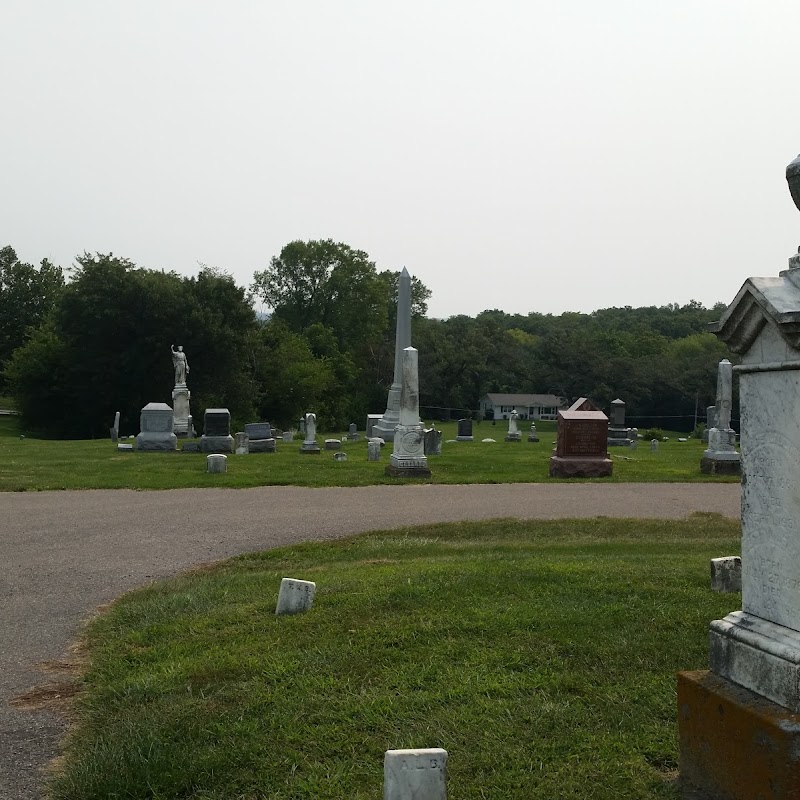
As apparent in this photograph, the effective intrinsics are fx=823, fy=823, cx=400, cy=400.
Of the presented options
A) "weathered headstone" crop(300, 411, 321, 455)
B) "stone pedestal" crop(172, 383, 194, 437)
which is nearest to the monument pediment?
"weathered headstone" crop(300, 411, 321, 455)

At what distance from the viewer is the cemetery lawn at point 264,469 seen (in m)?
17.2

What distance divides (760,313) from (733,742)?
1645 mm

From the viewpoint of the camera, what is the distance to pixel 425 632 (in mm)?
5590

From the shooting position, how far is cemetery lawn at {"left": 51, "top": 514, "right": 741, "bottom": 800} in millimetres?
3748

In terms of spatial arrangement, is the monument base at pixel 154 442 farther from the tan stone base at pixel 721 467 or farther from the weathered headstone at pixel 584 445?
the tan stone base at pixel 721 467

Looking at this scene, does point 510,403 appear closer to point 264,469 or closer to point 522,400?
point 522,400

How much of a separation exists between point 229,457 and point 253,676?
18197mm

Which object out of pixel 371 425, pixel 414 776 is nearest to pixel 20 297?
pixel 371 425

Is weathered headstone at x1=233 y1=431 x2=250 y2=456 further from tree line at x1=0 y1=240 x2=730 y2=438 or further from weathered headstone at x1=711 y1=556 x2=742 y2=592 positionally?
weathered headstone at x1=711 y1=556 x2=742 y2=592

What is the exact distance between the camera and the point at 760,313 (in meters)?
3.21

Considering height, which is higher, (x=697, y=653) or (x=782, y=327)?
(x=782, y=327)

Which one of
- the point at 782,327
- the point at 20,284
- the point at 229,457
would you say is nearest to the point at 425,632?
the point at 782,327

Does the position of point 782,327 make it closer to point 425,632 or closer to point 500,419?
point 425,632

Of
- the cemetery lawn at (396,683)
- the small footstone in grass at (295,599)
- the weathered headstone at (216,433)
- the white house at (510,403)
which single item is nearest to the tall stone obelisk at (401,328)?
the weathered headstone at (216,433)
